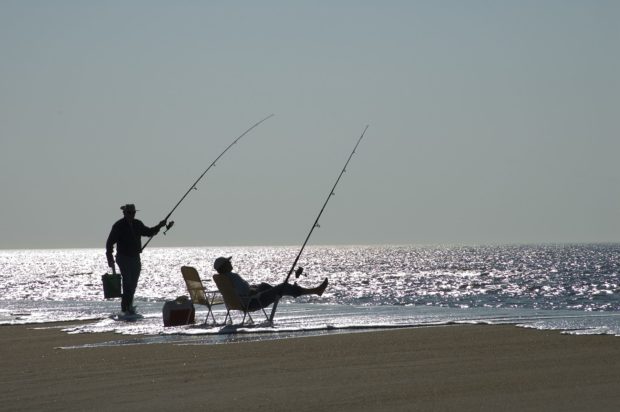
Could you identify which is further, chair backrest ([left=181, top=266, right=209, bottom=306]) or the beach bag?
the beach bag

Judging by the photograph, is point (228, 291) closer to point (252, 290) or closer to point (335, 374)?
point (252, 290)

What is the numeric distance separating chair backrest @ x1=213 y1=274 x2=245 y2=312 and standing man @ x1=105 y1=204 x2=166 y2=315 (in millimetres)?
2491

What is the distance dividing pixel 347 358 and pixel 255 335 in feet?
8.21

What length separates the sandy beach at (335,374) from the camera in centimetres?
607

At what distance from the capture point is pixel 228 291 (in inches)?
469

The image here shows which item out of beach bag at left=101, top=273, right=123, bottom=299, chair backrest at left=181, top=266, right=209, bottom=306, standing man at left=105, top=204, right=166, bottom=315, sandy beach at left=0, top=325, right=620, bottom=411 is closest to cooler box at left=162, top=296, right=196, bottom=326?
chair backrest at left=181, top=266, right=209, bottom=306

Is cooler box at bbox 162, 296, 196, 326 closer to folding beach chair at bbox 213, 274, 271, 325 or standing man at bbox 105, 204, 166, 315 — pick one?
folding beach chair at bbox 213, 274, 271, 325

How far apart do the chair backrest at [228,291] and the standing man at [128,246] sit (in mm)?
2491

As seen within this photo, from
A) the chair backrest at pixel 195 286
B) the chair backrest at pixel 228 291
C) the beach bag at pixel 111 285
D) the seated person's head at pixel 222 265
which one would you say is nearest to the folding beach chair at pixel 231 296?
the chair backrest at pixel 228 291

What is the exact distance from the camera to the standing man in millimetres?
14195

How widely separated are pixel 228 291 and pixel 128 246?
282cm

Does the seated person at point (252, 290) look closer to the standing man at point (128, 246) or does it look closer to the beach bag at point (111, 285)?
the standing man at point (128, 246)

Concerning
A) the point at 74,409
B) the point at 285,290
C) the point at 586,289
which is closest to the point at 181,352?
the point at 74,409

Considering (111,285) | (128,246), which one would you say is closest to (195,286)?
(128,246)
